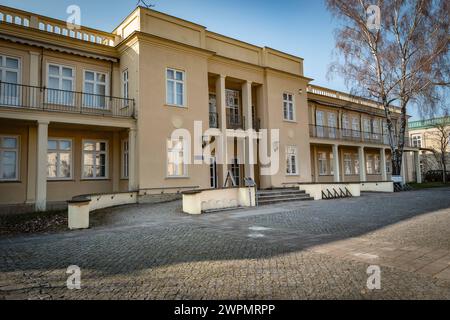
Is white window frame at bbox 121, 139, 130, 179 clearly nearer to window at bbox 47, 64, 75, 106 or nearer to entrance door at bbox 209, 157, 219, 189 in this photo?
window at bbox 47, 64, 75, 106

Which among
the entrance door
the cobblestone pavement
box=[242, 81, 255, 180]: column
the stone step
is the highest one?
box=[242, 81, 255, 180]: column

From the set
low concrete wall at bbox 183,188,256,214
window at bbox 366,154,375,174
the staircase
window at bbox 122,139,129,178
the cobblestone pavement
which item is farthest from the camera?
window at bbox 366,154,375,174

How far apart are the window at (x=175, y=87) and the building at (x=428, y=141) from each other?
31193 millimetres

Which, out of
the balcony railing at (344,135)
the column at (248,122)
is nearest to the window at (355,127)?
the balcony railing at (344,135)

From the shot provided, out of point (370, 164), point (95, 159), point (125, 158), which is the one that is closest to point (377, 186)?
point (370, 164)

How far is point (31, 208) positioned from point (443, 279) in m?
14.2

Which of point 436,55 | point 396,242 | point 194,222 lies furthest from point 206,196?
point 436,55

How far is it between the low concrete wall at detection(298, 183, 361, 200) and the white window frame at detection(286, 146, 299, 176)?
2925mm

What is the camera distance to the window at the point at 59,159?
14.6 m

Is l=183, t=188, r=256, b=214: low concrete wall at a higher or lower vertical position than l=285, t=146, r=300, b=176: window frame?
lower

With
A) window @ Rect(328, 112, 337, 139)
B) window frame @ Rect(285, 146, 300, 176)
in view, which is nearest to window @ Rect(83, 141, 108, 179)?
window frame @ Rect(285, 146, 300, 176)

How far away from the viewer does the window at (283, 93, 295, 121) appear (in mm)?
21047

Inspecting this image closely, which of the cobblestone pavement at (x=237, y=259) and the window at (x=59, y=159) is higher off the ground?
the window at (x=59, y=159)

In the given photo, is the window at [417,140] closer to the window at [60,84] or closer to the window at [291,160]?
the window at [291,160]
